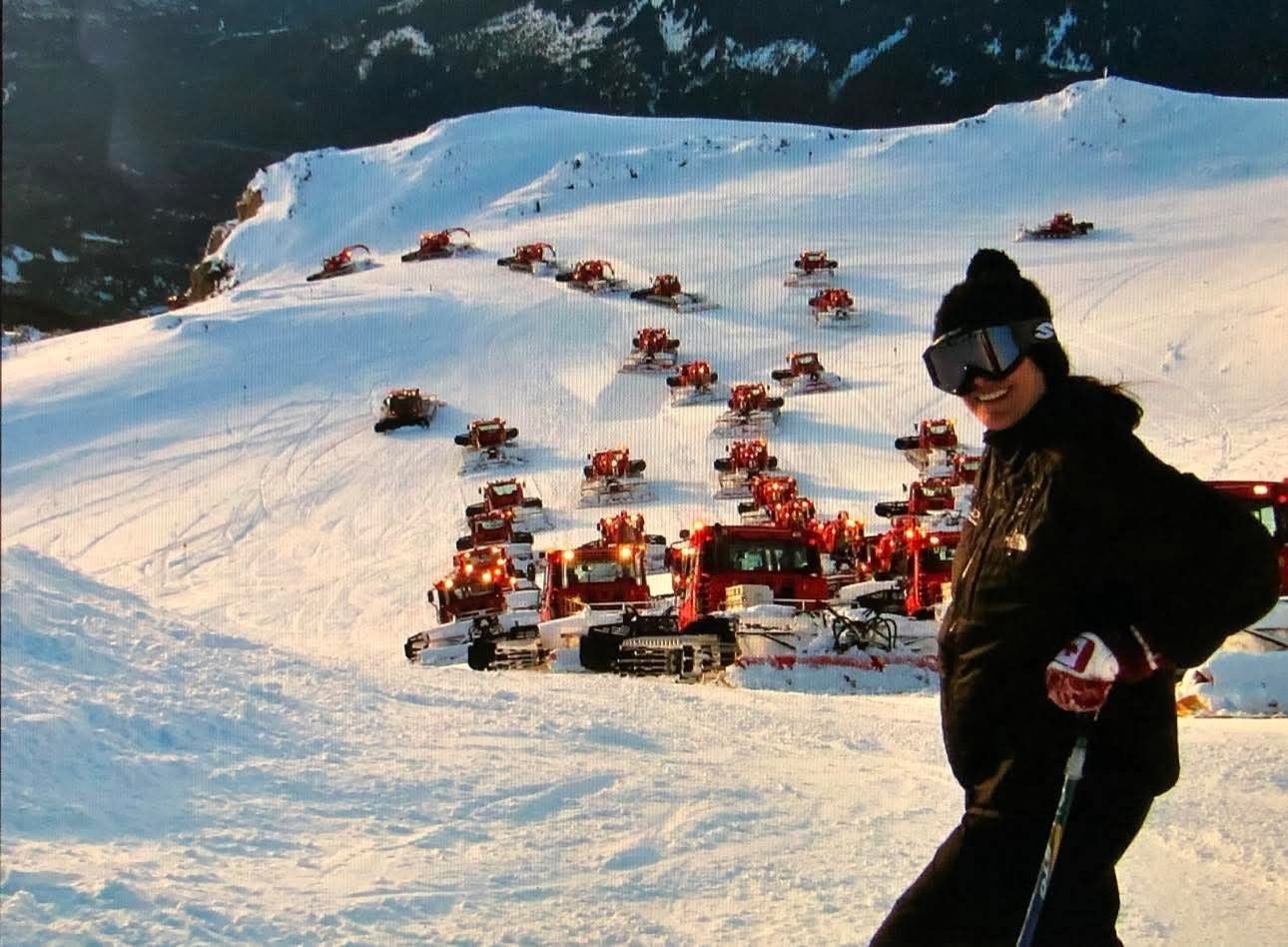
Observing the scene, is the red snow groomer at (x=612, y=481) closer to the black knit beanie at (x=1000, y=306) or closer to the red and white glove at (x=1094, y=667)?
the black knit beanie at (x=1000, y=306)

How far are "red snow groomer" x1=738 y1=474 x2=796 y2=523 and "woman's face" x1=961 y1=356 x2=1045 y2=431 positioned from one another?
14217mm

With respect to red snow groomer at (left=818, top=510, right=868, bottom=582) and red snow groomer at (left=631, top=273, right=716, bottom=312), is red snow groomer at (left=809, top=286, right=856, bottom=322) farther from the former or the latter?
red snow groomer at (left=818, top=510, right=868, bottom=582)

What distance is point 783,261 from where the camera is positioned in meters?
31.3

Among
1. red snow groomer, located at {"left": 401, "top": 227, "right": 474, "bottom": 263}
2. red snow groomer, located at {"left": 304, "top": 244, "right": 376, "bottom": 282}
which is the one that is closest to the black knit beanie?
red snow groomer, located at {"left": 401, "top": 227, "right": 474, "bottom": 263}

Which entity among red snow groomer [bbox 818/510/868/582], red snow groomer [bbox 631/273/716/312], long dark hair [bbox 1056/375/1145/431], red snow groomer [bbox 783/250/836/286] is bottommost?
long dark hair [bbox 1056/375/1145/431]

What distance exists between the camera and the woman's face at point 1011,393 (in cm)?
229

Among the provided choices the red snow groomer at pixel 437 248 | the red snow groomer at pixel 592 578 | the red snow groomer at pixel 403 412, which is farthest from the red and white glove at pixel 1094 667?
the red snow groomer at pixel 437 248

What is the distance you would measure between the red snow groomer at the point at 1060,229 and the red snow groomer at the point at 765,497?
1220 cm

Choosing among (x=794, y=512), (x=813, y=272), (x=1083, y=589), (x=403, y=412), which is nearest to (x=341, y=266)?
(x=813, y=272)

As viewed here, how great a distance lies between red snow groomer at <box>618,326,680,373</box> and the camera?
81.7ft

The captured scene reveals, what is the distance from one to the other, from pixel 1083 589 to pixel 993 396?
1.27 ft

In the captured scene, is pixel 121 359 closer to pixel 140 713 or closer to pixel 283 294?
pixel 283 294

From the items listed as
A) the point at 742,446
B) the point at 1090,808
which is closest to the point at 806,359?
the point at 742,446

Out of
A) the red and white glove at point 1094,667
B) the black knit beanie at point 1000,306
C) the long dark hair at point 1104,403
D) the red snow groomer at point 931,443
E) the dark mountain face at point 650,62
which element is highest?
the dark mountain face at point 650,62
